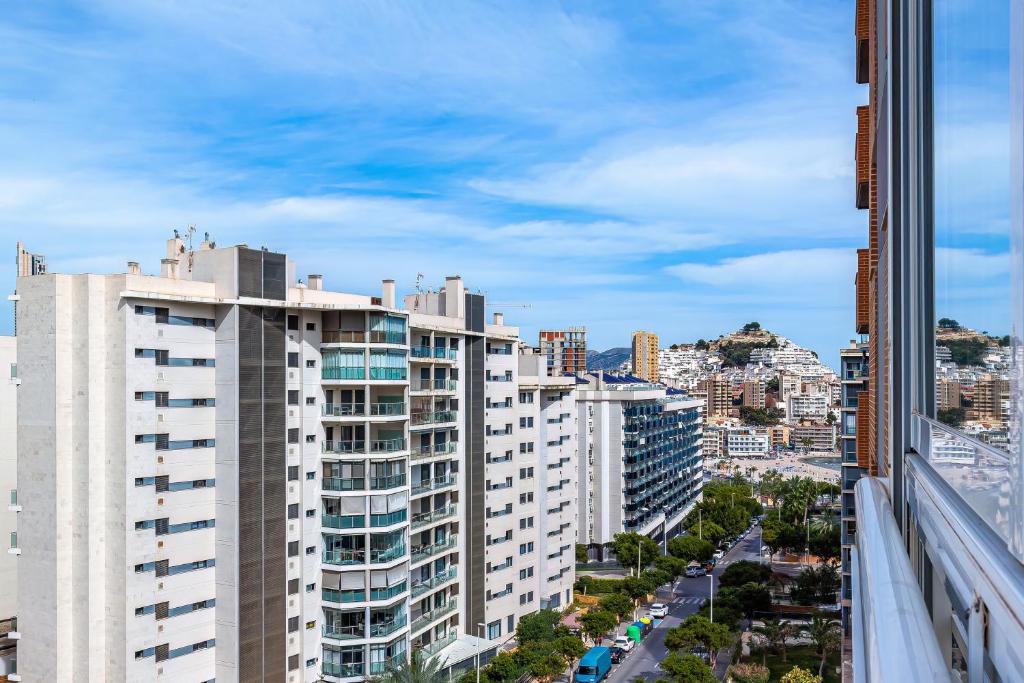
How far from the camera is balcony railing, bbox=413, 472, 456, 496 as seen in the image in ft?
80.2

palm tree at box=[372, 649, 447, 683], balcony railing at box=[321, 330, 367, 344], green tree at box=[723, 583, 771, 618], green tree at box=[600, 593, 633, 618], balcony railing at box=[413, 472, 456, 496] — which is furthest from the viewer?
green tree at box=[723, 583, 771, 618]

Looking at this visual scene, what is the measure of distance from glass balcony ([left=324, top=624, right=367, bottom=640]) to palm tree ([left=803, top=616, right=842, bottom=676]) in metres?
16.5

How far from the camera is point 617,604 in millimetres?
32438

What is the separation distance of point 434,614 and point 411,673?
6344 mm

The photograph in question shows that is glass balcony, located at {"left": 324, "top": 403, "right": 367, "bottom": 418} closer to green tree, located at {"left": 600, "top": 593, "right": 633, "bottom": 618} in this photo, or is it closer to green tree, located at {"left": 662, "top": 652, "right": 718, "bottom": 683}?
green tree, located at {"left": 662, "top": 652, "right": 718, "bottom": 683}

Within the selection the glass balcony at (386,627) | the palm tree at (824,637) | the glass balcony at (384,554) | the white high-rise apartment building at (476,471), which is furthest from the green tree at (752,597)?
the glass balcony at (384,554)

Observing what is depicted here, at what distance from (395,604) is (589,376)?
2934 centimetres

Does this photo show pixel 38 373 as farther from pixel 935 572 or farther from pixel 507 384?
pixel 935 572

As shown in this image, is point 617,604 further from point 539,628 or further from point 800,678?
point 800,678

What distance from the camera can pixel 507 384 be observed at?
3016 centimetres

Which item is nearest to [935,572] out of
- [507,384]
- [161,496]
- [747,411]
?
[161,496]

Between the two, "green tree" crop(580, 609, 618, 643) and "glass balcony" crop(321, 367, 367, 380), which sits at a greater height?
"glass balcony" crop(321, 367, 367, 380)

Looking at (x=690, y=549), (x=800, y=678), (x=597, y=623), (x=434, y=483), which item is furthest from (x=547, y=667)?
(x=690, y=549)

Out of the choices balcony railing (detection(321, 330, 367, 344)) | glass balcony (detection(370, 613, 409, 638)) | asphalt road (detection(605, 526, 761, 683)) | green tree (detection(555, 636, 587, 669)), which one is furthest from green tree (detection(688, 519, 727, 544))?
balcony railing (detection(321, 330, 367, 344))
